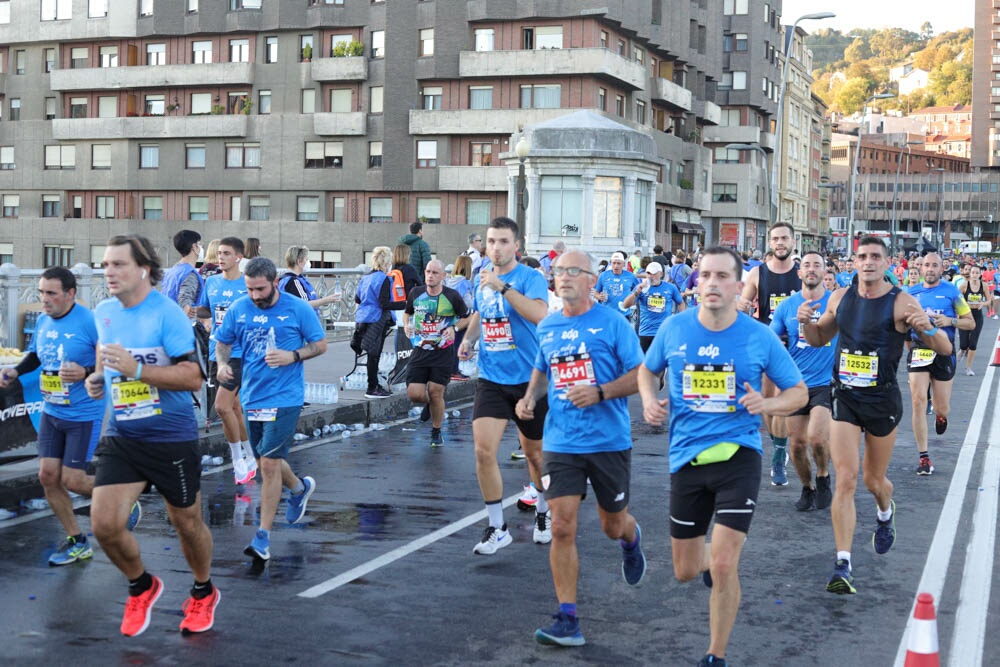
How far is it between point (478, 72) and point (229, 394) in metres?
46.1

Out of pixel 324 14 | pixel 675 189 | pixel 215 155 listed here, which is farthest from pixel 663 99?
pixel 215 155

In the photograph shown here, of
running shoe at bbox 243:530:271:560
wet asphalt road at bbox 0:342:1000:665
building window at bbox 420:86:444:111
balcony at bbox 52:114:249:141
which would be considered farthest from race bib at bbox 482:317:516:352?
balcony at bbox 52:114:249:141

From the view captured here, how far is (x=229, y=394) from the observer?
10219mm

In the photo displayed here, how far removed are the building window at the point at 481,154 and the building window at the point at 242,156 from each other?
10456mm

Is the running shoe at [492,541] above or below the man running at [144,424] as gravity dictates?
below

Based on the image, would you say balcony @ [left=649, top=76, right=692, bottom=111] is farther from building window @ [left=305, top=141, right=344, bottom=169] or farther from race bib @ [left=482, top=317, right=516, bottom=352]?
race bib @ [left=482, top=317, right=516, bottom=352]

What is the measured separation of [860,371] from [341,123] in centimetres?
5106

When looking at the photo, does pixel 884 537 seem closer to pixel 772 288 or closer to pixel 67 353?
pixel 772 288

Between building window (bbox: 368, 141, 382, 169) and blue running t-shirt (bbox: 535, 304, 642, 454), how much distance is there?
5161 centimetres

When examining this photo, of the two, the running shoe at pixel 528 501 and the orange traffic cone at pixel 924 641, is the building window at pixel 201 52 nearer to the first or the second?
the running shoe at pixel 528 501

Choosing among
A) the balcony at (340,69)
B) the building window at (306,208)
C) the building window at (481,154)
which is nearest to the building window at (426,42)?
the balcony at (340,69)

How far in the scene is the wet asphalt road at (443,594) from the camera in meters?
5.86

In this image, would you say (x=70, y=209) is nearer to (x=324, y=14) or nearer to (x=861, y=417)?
(x=324, y=14)

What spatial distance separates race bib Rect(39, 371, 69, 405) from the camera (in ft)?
24.1
